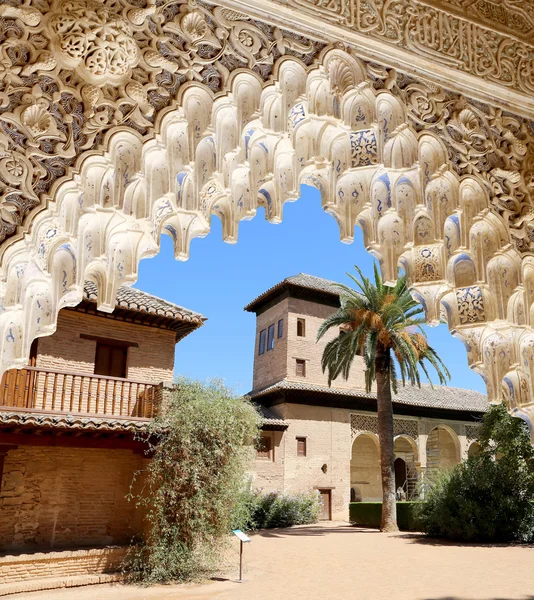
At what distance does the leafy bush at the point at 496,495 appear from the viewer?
15.1m

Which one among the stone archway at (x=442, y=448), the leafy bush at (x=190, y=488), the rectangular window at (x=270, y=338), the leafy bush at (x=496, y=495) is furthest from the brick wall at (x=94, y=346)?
the stone archway at (x=442, y=448)

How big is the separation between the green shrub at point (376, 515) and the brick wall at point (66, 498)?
894 centimetres

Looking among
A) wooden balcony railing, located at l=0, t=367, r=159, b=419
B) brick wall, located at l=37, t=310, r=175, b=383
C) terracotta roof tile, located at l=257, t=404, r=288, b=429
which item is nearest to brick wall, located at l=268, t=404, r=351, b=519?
terracotta roof tile, located at l=257, t=404, r=288, b=429

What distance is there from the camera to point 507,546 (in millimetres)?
14492

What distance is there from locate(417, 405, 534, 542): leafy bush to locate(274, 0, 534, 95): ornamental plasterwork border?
1338 cm

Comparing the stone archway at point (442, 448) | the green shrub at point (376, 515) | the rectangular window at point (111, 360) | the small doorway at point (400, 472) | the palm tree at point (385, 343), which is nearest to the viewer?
the rectangular window at point (111, 360)

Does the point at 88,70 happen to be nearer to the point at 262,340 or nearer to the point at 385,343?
the point at 385,343

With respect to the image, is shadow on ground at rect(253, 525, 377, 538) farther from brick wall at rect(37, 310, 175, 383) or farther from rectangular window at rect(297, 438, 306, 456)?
brick wall at rect(37, 310, 175, 383)

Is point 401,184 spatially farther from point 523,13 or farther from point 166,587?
point 166,587

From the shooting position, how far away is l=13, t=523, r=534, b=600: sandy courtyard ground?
9523 mm

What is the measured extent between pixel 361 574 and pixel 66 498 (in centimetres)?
557

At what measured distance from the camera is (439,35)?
120 inches

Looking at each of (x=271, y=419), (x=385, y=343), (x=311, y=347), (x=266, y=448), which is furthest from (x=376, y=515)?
(x=311, y=347)

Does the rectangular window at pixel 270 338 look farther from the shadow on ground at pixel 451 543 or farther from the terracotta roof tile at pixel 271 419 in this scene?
the shadow on ground at pixel 451 543
